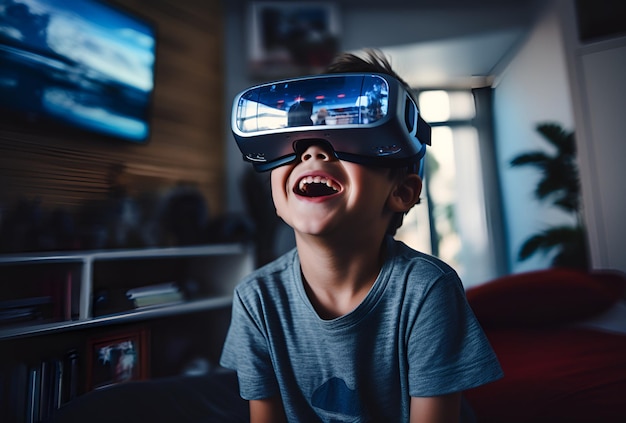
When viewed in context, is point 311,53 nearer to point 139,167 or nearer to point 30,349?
point 139,167

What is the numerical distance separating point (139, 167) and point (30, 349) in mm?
250

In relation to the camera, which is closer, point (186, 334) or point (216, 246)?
point (186, 334)

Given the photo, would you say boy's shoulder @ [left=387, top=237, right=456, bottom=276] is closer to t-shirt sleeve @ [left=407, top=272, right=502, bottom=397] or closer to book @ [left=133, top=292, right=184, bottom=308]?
t-shirt sleeve @ [left=407, top=272, right=502, bottom=397]

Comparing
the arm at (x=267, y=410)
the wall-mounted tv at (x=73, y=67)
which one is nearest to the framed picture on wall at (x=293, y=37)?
the wall-mounted tv at (x=73, y=67)

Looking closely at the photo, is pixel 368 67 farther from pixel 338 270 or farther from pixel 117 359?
pixel 117 359

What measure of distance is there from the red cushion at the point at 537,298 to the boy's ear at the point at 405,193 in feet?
1.04

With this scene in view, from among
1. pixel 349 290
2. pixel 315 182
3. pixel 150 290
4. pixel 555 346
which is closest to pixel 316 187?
pixel 315 182

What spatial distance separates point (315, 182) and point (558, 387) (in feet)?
1.24

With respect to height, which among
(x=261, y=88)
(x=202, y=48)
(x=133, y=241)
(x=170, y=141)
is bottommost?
(x=133, y=241)

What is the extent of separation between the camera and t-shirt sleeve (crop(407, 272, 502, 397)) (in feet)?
1.06

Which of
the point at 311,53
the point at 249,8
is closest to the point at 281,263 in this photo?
the point at 249,8

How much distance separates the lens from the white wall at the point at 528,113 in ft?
2.04

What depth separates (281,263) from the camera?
43 cm

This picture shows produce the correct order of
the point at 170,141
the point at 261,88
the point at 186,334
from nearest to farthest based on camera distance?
the point at 261,88, the point at 186,334, the point at 170,141
